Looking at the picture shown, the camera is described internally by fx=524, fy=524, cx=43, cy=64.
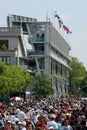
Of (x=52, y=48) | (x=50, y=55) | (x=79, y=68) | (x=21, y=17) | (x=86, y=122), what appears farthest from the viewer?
(x=79, y=68)

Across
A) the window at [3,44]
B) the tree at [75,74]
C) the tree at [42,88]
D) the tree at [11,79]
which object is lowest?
the tree at [75,74]

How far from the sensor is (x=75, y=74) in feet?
575

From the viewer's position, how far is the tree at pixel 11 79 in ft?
253

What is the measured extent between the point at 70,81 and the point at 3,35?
7230 centimetres

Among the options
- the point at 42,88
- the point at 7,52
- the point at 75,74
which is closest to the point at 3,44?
the point at 7,52

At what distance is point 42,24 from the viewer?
117 metres

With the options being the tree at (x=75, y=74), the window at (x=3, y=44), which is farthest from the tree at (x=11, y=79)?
the tree at (x=75, y=74)

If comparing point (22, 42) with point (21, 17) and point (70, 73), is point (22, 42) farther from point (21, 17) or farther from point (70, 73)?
point (70, 73)

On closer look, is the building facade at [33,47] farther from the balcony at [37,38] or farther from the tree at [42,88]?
the tree at [42,88]

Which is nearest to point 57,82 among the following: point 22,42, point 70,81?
point 22,42

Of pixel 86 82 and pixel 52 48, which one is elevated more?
pixel 52 48

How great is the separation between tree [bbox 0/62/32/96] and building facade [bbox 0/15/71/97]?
11.6 meters

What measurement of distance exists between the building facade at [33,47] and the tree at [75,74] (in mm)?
30764

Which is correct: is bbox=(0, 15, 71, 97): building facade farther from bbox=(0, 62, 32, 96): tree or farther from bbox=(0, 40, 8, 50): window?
bbox=(0, 62, 32, 96): tree
